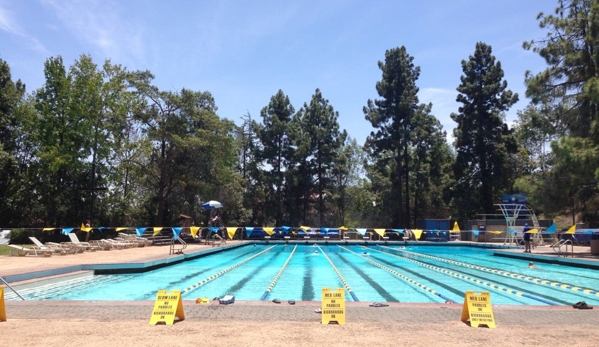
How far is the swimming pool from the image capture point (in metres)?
9.96

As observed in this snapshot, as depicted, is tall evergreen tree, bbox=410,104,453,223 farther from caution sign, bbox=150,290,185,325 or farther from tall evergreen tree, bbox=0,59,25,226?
caution sign, bbox=150,290,185,325

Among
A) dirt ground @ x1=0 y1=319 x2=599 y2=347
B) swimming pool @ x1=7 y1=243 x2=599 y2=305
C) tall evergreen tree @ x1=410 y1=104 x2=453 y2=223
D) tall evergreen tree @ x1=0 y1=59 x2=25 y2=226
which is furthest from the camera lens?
tall evergreen tree @ x1=410 y1=104 x2=453 y2=223

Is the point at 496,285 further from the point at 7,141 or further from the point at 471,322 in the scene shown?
the point at 7,141

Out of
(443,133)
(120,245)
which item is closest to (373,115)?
(443,133)

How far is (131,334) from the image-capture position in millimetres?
5328

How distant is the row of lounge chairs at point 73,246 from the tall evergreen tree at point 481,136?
92.5 feet

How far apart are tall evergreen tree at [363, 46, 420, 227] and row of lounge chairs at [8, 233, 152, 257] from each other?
24338 mm

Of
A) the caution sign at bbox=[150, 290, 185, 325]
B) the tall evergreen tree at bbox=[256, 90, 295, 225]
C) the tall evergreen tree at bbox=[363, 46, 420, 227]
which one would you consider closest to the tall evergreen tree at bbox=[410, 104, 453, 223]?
the tall evergreen tree at bbox=[363, 46, 420, 227]

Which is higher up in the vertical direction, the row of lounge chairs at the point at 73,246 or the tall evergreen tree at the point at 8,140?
the tall evergreen tree at the point at 8,140

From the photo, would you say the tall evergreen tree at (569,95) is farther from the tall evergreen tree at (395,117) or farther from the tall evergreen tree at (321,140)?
the tall evergreen tree at (321,140)

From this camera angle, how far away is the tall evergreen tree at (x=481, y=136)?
39.2m

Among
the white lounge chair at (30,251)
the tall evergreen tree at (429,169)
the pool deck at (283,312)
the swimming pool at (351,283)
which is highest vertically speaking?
the tall evergreen tree at (429,169)

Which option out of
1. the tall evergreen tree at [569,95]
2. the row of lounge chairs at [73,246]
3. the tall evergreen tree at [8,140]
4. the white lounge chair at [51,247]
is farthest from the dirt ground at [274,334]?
the tall evergreen tree at [8,140]

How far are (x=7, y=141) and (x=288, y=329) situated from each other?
34001 mm
